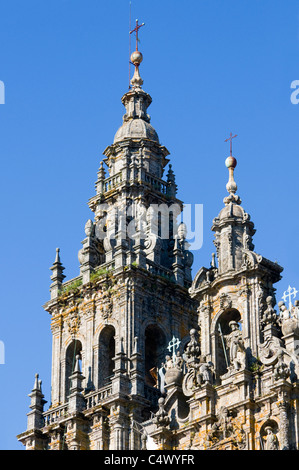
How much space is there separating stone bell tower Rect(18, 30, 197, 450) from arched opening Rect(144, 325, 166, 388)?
0.14 feet

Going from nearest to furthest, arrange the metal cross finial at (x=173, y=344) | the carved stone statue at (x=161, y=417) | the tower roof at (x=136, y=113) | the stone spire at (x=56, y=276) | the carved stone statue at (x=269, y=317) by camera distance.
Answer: the carved stone statue at (x=269, y=317), the carved stone statue at (x=161, y=417), the metal cross finial at (x=173, y=344), the stone spire at (x=56, y=276), the tower roof at (x=136, y=113)

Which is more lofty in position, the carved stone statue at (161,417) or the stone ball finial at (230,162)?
the stone ball finial at (230,162)

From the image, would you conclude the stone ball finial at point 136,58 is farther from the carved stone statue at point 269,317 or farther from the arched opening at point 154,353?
the carved stone statue at point 269,317

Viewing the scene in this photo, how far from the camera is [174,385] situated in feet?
227

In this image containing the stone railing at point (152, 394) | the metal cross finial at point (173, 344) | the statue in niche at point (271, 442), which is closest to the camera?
the statue in niche at point (271, 442)

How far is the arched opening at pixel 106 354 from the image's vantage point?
249 feet

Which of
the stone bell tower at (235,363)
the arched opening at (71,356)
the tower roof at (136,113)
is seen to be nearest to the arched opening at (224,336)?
the stone bell tower at (235,363)

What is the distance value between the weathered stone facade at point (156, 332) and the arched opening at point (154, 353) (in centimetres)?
6

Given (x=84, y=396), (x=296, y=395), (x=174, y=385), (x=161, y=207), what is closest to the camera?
(x=296, y=395)

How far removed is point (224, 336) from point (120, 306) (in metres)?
8.28

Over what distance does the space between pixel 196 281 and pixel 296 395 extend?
844cm

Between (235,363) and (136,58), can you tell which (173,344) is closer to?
(235,363)
